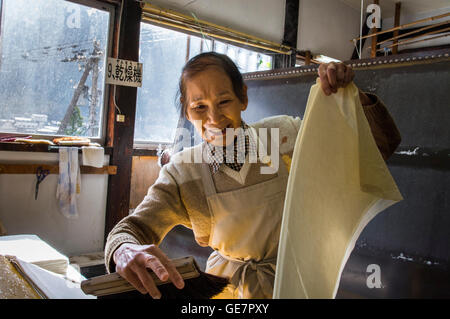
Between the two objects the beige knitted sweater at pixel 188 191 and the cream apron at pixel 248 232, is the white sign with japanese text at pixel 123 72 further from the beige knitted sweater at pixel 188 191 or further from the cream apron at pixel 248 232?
the cream apron at pixel 248 232

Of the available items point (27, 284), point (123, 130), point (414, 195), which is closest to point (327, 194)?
point (27, 284)

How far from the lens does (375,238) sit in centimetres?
237

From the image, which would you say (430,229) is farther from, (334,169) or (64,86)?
(64,86)

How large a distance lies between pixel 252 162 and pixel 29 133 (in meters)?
3.25

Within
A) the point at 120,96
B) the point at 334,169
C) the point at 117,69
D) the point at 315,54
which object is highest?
the point at 315,54

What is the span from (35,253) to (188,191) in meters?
1.18

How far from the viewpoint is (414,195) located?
2.22m

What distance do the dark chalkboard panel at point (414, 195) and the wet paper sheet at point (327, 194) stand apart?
1453mm

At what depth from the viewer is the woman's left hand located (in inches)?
34.6

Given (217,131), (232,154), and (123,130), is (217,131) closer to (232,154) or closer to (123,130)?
(232,154)

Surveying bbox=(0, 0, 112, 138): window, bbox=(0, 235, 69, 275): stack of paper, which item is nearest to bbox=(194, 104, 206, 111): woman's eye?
bbox=(0, 235, 69, 275): stack of paper

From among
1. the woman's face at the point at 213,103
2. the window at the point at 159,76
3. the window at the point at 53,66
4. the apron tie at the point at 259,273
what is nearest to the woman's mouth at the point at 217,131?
the woman's face at the point at 213,103

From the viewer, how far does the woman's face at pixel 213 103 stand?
134cm
